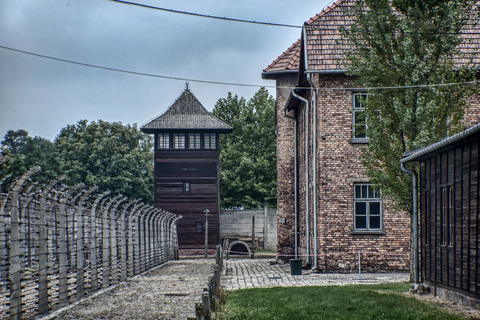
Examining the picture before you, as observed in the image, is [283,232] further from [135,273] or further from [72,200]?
[72,200]

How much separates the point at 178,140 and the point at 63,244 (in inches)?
1076

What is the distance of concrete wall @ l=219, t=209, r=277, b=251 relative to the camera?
36.3m

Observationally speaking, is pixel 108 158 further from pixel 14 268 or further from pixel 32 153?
pixel 14 268

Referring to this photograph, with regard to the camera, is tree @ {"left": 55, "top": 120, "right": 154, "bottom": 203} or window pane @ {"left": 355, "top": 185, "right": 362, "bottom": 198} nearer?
window pane @ {"left": 355, "top": 185, "right": 362, "bottom": 198}

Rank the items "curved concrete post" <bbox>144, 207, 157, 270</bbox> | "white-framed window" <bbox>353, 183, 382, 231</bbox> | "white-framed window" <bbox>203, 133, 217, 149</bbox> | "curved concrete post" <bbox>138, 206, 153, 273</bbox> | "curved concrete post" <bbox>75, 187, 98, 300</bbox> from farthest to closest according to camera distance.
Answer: "white-framed window" <bbox>203, 133, 217, 149</bbox>
"curved concrete post" <bbox>144, 207, 157, 270</bbox>
"curved concrete post" <bbox>138, 206, 153, 273</bbox>
"white-framed window" <bbox>353, 183, 382, 231</bbox>
"curved concrete post" <bbox>75, 187, 98, 300</bbox>

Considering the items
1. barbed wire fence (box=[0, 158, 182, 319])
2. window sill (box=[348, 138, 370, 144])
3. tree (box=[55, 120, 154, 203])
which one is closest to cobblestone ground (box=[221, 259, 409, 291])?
barbed wire fence (box=[0, 158, 182, 319])

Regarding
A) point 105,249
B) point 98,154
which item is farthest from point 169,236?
point 98,154

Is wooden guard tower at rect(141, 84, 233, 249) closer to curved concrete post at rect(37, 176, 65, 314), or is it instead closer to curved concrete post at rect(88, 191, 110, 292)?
curved concrete post at rect(88, 191, 110, 292)

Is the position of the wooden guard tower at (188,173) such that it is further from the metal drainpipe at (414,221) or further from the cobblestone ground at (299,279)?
the metal drainpipe at (414,221)

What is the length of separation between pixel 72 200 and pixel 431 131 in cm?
834

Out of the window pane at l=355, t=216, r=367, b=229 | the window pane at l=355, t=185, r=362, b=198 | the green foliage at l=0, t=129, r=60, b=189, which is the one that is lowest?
the window pane at l=355, t=216, r=367, b=229

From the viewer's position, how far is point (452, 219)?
37.9ft

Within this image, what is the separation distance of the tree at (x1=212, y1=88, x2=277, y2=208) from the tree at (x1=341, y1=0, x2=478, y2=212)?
33.0 m

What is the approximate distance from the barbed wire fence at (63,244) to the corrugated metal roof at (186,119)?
39.8ft
